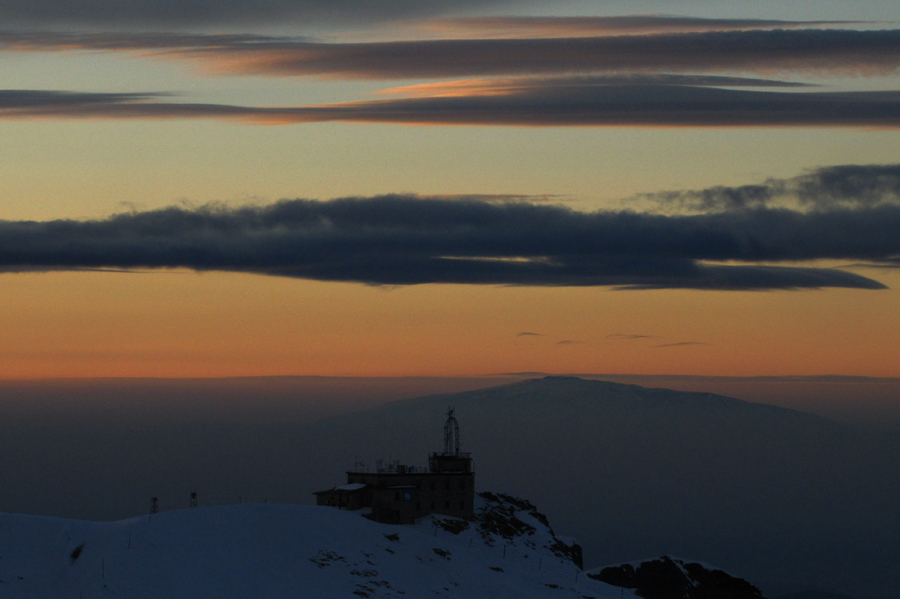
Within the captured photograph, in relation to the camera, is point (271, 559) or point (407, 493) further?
point (407, 493)

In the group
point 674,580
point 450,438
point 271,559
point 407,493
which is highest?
point 450,438

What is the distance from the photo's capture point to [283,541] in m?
101

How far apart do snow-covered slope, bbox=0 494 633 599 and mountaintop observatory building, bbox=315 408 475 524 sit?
1.86m

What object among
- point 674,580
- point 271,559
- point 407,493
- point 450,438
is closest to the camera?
point 271,559

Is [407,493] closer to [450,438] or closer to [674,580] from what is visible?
[450,438]

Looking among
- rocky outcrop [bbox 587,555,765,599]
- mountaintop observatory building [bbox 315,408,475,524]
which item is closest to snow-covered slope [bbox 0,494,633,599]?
mountaintop observatory building [bbox 315,408,475,524]

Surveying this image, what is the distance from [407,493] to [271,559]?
69.1 ft

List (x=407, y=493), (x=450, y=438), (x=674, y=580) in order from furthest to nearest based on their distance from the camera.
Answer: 1. (x=674, y=580)
2. (x=450, y=438)
3. (x=407, y=493)

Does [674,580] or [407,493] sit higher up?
[407,493]

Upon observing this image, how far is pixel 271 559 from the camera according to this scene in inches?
3839

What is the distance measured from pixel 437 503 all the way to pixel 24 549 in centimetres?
4212

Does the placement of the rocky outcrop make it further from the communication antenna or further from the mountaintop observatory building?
the communication antenna

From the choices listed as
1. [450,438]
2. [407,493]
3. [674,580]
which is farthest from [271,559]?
[674,580]

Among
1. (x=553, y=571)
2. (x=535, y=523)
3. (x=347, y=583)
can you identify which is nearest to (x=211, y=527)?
(x=347, y=583)
